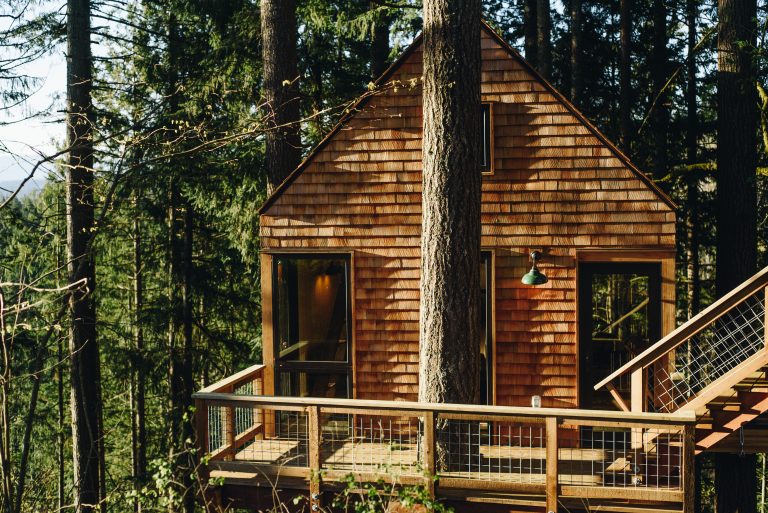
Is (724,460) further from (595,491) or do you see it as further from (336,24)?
(336,24)

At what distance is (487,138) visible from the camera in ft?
27.7

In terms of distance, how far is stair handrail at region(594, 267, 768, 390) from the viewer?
253 inches

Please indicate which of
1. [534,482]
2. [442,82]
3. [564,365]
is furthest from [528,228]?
[534,482]

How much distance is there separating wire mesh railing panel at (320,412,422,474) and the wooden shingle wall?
1.54 feet

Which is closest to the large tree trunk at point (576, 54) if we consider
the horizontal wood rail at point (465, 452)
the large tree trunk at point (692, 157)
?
the large tree trunk at point (692, 157)

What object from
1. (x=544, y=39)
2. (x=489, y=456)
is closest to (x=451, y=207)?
(x=489, y=456)

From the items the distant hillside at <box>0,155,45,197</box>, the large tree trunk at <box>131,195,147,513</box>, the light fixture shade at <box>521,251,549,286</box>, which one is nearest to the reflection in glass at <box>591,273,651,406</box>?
the light fixture shade at <box>521,251,549,286</box>

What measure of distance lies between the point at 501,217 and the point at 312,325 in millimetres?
2867

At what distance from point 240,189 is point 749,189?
8703 mm

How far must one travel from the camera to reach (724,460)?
995cm

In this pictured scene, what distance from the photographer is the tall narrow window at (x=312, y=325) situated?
882cm

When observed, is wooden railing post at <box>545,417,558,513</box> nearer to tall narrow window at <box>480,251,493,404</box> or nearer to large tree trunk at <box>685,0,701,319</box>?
tall narrow window at <box>480,251,493,404</box>

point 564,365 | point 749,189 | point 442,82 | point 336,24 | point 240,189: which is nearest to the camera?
point 442,82

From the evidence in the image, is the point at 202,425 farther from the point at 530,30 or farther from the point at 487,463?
the point at 530,30
